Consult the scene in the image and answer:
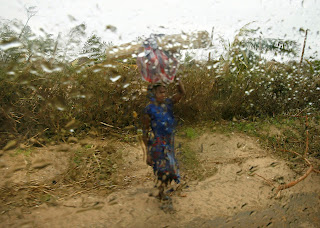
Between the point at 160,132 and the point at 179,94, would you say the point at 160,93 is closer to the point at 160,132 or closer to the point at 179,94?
the point at 179,94

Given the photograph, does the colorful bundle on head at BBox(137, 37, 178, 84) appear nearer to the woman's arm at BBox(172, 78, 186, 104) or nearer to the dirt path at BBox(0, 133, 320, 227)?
the woman's arm at BBox(172, 78, 186, 104)

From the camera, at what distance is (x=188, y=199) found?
9.37ft

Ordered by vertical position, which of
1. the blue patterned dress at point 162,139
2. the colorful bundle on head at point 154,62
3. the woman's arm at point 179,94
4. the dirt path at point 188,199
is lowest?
the dirt path at point 188,199

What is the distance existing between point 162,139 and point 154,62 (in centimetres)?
71

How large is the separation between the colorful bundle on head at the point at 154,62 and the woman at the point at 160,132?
0.13m

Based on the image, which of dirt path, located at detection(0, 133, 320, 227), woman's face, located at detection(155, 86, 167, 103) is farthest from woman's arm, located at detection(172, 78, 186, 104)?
dirt path, located at detection(0, 133, 320, 227)

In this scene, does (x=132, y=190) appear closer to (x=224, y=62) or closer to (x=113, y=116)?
(x=113, y=116)

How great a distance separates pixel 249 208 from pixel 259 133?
232cm

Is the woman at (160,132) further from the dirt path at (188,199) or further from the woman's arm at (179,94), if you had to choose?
the dirt path at (188,199)

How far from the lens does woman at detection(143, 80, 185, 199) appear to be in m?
2.52

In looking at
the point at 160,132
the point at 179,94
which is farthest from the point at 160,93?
the point at 160,132

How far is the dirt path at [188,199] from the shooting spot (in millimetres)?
2416

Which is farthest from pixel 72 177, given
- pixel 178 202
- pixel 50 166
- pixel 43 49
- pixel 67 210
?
pixel 43 49

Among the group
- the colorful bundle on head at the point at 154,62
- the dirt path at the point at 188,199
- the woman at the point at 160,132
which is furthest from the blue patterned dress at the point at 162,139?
the dirt path at the point at 188,199
